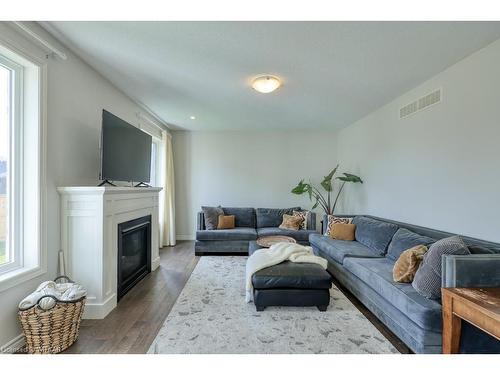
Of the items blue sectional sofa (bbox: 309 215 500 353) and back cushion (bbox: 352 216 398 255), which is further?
back cushion (bbox: 352 216 398 255)

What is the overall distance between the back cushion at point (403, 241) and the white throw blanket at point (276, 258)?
0.81 metres

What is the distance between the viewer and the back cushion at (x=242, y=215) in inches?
209

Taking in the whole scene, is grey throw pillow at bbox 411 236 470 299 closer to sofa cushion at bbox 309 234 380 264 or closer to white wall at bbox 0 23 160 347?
sofa cushion at bbox 309 234 380 264

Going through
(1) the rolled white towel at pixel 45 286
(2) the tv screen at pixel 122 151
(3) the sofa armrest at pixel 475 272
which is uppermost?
(2) the tv screen at pixel 122 151

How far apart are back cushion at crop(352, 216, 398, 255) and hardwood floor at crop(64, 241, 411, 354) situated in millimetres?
711

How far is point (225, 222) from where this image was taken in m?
4.96

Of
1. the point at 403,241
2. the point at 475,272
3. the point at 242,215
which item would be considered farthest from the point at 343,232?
the point at 475,272

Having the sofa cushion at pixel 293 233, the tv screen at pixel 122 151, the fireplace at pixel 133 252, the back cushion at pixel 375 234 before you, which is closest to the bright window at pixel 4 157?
the tv screen at pixel 122 151

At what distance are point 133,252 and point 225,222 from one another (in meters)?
1.97

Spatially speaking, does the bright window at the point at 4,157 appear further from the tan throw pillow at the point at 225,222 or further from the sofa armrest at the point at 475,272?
the sofa armrest at the point at 475,272

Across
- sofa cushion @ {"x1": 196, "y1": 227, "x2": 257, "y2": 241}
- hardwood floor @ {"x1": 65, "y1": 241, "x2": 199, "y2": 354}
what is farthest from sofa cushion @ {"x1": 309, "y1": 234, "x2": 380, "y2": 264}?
hardwood floor @ {"x1": 65, "y1": 241, "x2": 199, "y2": 354}

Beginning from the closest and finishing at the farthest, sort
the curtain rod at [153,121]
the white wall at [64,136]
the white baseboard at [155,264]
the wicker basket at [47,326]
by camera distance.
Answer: the wicker basket at [47,326]
the white wall at [64,136]
the white baseboard at [155,264]
the curtain rod at [153,121]

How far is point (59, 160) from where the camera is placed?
2385 millimetres

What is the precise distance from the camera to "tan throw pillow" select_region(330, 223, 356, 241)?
391 centimetres
